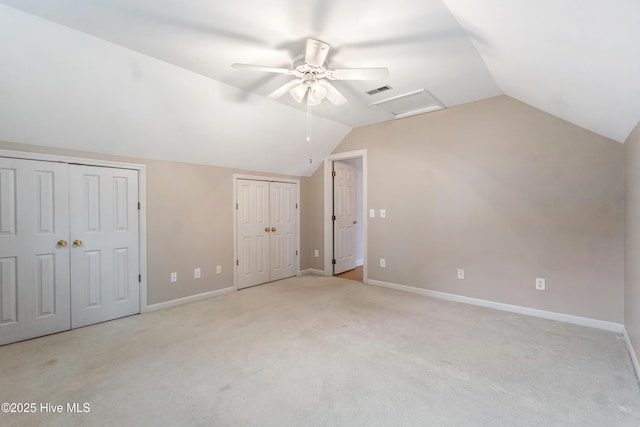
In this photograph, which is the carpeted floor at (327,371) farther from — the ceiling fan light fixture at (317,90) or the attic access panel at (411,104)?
the attic access panel at (411,104)

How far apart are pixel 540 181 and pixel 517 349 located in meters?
1.81

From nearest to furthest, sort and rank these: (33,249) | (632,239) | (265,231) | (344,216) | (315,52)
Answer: (315,52) → (632,239) → (33,249) → (265,231) → (344,216)

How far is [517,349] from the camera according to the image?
238cm

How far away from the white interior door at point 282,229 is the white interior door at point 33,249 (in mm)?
2585

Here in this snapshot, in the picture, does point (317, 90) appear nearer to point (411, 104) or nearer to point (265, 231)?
point (411, 104)

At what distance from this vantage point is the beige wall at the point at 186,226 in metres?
3.34

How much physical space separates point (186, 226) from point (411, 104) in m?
3.30

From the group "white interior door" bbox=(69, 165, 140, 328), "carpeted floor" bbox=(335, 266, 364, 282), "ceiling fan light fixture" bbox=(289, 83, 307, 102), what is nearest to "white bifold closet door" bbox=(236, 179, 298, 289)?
"carpeted floor" bbox=(335, 266, 364, 282)

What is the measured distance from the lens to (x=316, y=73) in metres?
2.28

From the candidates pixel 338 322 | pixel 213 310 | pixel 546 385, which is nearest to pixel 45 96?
pixel 213 310

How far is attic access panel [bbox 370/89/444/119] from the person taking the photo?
10.6 feet

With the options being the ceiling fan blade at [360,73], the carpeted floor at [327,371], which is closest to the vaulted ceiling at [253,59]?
the ceiling fan blade at [360,73]

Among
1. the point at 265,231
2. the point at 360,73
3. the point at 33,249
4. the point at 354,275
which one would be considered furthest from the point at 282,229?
the point at 360,73

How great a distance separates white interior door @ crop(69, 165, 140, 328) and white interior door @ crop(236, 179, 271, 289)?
4.49 ft
